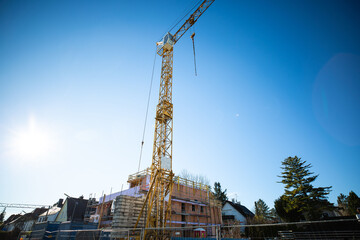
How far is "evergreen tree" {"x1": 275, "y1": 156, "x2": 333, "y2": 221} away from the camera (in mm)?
26812

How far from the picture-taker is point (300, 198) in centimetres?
2762

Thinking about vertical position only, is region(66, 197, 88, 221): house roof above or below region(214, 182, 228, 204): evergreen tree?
below

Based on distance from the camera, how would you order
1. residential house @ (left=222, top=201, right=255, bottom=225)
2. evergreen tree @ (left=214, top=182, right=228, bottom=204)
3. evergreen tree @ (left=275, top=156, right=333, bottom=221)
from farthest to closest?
evergreen tree @ (left=214, top=182, right=228, bottom=204) → residential house @ (left=222, top=201, right=255, bottom=225) → evergreen tree @ (left=275, top=156, right=333, bottom=221)

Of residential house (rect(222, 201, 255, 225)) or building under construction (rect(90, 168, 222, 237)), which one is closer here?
building under construction (rect(90, 168, 222, 237))

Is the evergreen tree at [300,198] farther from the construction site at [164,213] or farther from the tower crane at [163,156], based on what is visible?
the tower crane at [163,156]

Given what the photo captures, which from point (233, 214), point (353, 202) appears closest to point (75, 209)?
point (233, 214)

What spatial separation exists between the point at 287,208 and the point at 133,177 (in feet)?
77.9

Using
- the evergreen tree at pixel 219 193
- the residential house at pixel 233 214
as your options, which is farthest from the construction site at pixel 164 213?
the evergreen tree at pixel 219 193

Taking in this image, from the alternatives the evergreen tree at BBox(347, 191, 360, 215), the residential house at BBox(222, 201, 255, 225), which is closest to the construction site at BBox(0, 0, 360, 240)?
the residential house at BBox(222, 201, 255, 225)

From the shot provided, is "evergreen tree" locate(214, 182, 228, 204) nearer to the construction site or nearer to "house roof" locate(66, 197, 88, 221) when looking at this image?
the construction site

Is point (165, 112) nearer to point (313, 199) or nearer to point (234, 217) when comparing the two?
point (313, 199)

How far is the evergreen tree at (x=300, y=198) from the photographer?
88.0ft

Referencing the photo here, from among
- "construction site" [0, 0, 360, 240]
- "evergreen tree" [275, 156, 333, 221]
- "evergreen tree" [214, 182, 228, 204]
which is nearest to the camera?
"construction site" [0, 0, 360, 240]

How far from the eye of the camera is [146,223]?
1588cm
